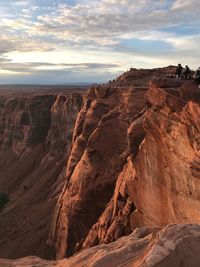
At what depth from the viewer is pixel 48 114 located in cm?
8700

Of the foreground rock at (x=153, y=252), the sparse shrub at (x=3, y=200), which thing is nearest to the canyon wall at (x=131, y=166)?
the foreground rock at (x=153, y=252)

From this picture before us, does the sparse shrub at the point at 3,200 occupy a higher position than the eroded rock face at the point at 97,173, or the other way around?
the eroded rock face at the point at 97,173

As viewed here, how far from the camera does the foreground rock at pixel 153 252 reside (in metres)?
9.90

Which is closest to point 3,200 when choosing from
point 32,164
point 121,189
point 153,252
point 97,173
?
point 32,164

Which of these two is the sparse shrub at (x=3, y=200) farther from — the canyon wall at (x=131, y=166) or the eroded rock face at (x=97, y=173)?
the eroded rock face at (x=97, y=173)

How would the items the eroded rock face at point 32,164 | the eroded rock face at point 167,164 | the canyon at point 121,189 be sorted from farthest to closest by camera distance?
the eroded rock face at point 32,164 < the eroded rock face at point 167,164 < the canyon at point 121,189

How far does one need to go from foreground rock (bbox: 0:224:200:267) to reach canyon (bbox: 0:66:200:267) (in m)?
0.02

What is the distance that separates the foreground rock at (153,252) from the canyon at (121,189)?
0.02m

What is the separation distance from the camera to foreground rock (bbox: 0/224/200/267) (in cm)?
990

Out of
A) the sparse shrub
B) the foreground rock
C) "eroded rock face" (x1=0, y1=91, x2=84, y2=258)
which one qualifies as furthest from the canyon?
the sparse shrub

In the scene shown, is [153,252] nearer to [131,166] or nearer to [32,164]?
[131,166]

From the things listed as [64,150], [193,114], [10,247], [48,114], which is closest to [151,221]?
[193,114]

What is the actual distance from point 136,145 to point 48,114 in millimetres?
61663

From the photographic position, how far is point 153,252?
1010 centimetres
